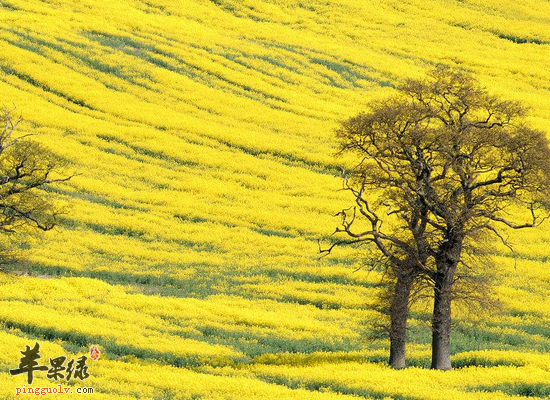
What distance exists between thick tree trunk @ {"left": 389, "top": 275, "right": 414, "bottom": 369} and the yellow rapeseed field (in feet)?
2.13

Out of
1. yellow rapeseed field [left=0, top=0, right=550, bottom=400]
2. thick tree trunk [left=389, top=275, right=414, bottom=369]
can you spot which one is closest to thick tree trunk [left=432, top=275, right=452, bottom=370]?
yellow rapeseed field [left=0, top=0, right=550, bottom=400]

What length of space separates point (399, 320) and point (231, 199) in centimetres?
2537

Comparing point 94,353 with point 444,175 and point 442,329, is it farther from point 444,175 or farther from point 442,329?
point 444,175

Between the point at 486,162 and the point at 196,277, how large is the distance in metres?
17.5

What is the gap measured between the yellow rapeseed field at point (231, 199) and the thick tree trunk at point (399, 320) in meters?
0.65

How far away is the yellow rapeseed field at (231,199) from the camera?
85.5ft

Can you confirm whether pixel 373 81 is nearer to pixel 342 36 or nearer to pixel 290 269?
pixel 342 36

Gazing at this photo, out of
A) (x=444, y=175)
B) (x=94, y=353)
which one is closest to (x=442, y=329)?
(x=444, y=175)

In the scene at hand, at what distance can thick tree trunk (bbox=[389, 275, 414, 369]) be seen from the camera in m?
26.5

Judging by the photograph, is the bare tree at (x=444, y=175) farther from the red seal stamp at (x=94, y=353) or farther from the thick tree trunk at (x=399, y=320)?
the red seal stamp at (x=94, y=353)
